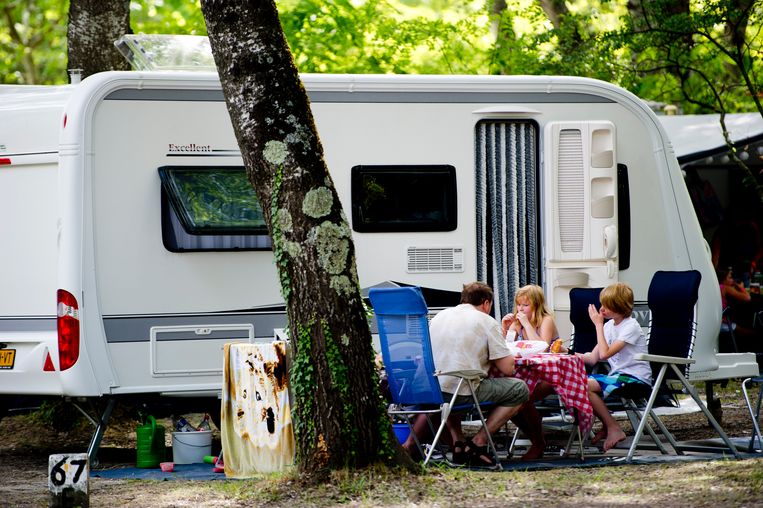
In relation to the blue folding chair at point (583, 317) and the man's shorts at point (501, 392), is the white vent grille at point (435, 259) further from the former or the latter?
the man's shorts at point (501, 392)

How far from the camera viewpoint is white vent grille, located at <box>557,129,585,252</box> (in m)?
8.98

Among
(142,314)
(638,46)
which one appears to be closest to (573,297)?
(142,314)

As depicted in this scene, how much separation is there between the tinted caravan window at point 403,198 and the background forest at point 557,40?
439cm

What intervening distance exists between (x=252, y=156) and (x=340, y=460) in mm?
1701

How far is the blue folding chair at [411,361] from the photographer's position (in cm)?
713

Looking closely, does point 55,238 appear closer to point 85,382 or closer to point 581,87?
point 85,382

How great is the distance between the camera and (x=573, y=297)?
8594 millimetres

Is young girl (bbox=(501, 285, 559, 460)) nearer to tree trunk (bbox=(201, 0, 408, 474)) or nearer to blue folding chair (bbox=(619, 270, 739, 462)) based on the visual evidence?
blue folding chair (bbox=(619, 270, 739, 462))

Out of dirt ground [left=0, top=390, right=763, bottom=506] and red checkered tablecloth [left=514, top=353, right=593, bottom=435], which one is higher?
red checkered tablecloth [left=514, top=353, right=593, bottom=435]

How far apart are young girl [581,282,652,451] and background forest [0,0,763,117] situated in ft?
15.4

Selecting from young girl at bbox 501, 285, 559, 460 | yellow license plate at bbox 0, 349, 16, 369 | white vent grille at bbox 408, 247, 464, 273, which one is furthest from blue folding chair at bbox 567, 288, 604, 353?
yellow license plate at bbox 0, 349, 16, 369

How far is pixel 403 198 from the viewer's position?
8.77 m

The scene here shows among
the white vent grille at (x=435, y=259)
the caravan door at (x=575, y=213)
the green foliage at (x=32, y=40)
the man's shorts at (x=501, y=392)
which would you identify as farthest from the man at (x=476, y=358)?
the green foliage at (x=32, y=40)

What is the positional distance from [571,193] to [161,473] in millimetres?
3635
